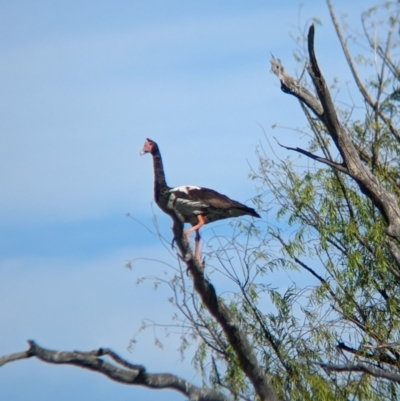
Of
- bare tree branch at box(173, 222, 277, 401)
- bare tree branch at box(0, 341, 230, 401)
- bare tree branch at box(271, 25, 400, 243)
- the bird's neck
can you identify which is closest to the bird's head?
the bird's neck

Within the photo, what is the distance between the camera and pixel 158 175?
9609mm

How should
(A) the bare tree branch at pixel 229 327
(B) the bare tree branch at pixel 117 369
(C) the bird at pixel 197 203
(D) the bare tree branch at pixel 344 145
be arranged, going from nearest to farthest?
(B) the bare tree branch at pixel 117 369 < (A) the bare tree branch at pixel 229 327 < (D) the bare tree branch at pixel 344 145 < (C) the bird at pixel 197 203

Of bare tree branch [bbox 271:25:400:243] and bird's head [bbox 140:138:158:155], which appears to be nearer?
bare tree branch [bbox 271:25:400:243]

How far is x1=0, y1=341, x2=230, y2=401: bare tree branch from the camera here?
5387 mm

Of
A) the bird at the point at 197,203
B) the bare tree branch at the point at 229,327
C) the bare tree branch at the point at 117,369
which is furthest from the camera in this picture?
the bird at the point at 197,203

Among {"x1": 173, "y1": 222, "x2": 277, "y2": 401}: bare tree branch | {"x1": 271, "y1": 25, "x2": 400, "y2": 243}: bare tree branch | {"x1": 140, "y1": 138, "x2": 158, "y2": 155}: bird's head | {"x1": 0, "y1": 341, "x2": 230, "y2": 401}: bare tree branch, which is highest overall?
{"x1": 140, "y1": 138, "x2": 158, "y2": 155}: bird's head

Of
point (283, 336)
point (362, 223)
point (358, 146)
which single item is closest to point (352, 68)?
point (358, 146)

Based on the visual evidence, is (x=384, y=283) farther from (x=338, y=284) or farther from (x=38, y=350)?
(x=38, y=350)

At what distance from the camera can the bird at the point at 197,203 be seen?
929cm

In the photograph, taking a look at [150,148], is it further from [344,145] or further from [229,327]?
[229,327]

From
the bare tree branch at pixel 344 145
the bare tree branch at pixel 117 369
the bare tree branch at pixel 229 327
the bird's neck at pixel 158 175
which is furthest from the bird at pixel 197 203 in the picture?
the bare tree branch at pixel 117 369

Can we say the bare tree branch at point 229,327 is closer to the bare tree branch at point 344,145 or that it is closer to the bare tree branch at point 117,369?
the bare tree branch at point 117,369

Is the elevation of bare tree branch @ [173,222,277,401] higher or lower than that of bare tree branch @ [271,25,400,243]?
lower

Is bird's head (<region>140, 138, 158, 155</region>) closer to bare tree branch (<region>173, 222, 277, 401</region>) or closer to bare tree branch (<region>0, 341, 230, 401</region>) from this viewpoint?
bare tree branch (<region>173, 222, 277, 401</region>)
